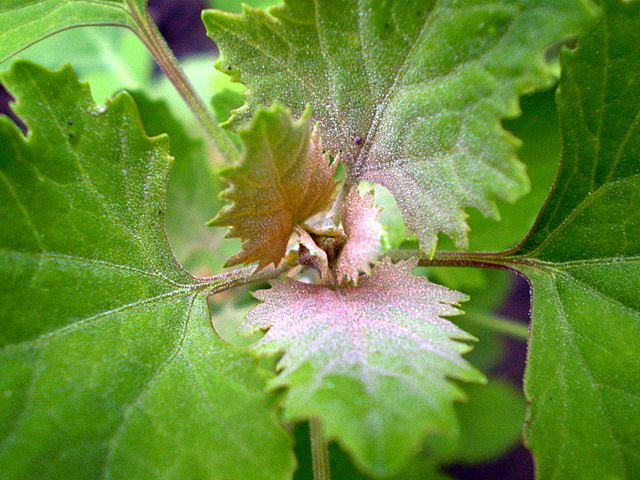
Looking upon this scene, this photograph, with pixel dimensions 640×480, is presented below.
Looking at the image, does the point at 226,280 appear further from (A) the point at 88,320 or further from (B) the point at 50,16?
(B) the point at 50,16

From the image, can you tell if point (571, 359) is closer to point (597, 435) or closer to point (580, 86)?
point (597, 435)

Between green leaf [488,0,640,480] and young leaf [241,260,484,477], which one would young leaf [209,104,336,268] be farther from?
green leaf [488,0,640,480]

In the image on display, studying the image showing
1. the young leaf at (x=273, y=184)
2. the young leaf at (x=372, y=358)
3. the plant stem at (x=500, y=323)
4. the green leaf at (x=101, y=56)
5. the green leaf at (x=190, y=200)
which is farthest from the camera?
the green leaf at (x=101, y=56)

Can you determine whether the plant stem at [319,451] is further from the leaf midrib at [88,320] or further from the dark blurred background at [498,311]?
the dark blurred background at [498,311]

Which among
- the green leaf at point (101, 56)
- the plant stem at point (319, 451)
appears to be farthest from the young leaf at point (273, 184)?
the green leaf at point (101, 56)

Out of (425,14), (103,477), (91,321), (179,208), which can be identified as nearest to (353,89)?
(425,14)

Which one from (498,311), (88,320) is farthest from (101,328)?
(498,311)

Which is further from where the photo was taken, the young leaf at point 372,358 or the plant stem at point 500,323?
the plant stem at point 500,323
